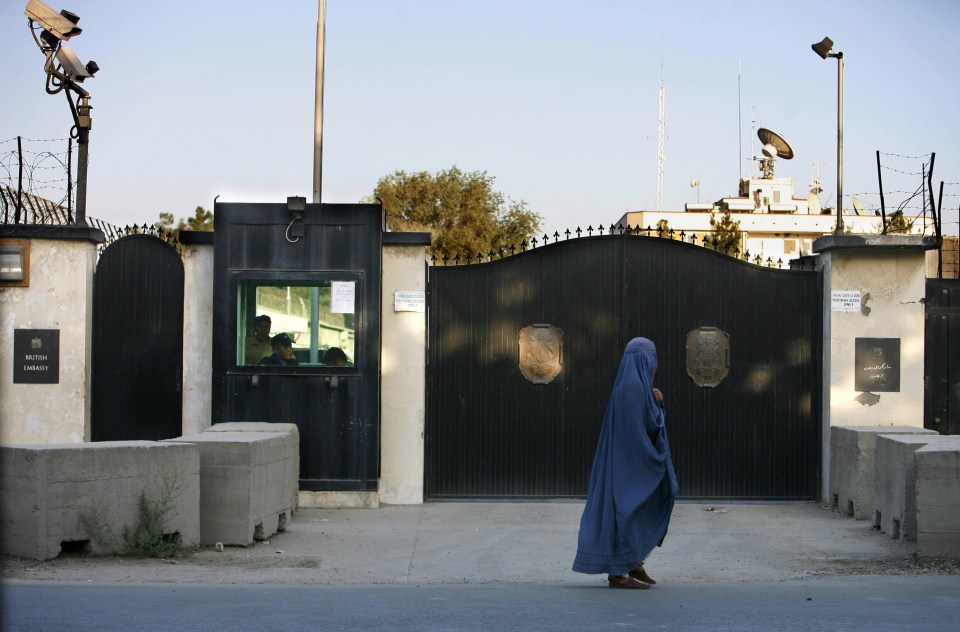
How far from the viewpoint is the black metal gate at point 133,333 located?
498 inches

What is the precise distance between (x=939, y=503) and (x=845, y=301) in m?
3.81

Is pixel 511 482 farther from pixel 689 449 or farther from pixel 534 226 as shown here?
pixel 534 226

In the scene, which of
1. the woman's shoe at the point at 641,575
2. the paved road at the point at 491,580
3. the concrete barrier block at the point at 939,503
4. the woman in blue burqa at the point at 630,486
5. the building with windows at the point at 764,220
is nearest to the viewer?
the paved road at the point at 491,580

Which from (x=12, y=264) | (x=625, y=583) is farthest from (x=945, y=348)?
(x=12, y=264)

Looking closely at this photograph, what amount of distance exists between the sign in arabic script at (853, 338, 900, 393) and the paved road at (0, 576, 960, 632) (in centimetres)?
466

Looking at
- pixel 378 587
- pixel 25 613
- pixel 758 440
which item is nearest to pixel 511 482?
pixel 758 440

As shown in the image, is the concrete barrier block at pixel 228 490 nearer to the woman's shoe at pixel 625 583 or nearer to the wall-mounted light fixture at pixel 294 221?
the wall-mounted light fixture at pixel 294 221

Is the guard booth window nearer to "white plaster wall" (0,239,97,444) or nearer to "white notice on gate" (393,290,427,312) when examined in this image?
"white notice on gate" (393,290,427,312)

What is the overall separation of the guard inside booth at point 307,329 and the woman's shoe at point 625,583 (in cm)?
459

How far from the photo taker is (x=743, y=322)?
12.8 meters

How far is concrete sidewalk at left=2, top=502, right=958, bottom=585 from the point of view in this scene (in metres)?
8.69

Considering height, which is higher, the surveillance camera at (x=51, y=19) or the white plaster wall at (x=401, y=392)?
the surveillance camera at (x=51, y=19)

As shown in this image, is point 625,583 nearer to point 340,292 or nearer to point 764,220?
point 340,292

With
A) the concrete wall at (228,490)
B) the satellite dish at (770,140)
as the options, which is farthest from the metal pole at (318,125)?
the satellite dish at (770,140)
